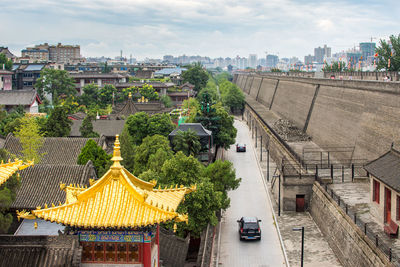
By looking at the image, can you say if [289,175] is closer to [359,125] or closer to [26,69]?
[359,125]

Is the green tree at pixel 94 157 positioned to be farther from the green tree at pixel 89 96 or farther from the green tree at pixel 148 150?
the green tree at pixel 89 96

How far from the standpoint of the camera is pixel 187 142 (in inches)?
1314

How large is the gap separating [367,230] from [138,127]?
2613 centimetres

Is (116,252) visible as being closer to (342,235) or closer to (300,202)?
(342,235)

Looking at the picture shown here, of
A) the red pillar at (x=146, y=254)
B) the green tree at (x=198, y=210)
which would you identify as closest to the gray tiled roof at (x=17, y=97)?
the green tree at (x=198, y=210)

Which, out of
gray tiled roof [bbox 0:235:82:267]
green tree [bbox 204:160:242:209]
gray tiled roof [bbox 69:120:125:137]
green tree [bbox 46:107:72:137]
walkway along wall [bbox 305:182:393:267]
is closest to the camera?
gray tiled roof [bbox 0:235:82:267]

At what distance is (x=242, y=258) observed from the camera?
22391 millimetres

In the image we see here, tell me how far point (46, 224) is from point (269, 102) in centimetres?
5860

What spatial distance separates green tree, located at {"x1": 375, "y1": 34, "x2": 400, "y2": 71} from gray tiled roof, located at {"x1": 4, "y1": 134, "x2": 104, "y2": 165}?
38.1 metres

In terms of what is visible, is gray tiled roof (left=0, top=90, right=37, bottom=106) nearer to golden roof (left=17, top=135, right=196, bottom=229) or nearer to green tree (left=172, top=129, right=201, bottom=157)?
green tree (left=172, top=129, right=201, bottom=157)

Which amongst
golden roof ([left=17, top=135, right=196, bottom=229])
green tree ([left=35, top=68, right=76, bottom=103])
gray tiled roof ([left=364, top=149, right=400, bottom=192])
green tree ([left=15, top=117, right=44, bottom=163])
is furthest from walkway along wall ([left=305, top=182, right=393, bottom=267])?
green tree ([left=35, top=68, right=76, bottom=103])

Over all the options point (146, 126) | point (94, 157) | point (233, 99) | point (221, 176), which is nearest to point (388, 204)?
point (221, 176)

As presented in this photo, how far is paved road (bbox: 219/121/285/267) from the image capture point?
72.7ft

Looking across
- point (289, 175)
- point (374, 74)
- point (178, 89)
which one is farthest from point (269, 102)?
point (289, 175)
